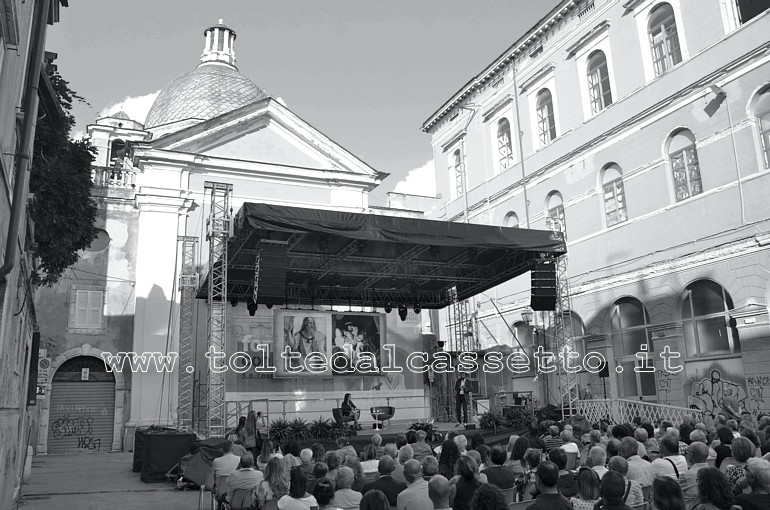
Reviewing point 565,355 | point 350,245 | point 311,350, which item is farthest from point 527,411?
point 311,350

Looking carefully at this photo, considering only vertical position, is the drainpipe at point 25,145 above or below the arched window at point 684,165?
below

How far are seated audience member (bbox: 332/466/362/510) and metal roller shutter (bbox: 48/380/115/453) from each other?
685 inches

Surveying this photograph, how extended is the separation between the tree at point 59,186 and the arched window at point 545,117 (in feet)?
56.3

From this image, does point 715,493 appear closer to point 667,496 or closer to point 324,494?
point 667,496

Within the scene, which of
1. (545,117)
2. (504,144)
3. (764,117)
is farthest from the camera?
(504,144)

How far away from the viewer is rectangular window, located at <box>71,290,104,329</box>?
21.1m

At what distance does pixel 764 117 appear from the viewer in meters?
16.1

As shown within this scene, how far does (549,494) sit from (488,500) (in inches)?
32.7

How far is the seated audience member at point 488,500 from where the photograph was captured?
4.03 meters

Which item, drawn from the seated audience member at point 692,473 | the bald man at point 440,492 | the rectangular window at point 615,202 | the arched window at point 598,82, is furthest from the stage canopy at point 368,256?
the bald man at point 440,492

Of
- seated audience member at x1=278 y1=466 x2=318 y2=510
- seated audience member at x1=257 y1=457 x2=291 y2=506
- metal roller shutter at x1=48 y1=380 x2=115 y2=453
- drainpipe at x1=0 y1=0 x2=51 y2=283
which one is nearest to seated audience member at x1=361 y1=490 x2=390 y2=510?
seated audience member at x1=278 y1=466 x2=318 y2=510

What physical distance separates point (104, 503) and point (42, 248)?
4.83 metres

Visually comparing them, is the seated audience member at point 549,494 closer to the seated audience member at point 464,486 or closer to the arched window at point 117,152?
the seated audience member at point 464,486

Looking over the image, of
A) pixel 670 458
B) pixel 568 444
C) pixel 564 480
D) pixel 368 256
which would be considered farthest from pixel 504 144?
pixel 564 480
